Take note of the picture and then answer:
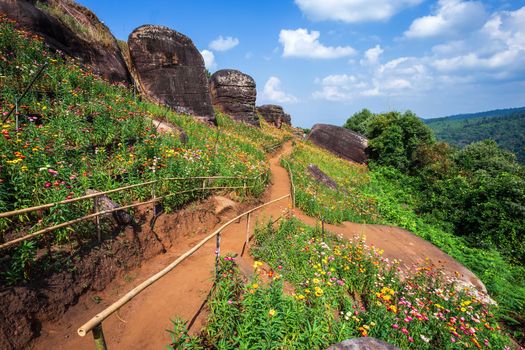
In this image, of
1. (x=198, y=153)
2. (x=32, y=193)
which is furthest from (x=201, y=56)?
(x=32, y=193)

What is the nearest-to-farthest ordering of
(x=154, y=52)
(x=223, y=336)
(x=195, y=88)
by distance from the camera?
1. (x=223, y=336)
2. (x=154, y=52)
3. (x=195, y=88)

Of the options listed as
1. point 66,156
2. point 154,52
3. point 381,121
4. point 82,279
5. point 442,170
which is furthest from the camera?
point 381,121

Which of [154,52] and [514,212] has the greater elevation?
[154,52]

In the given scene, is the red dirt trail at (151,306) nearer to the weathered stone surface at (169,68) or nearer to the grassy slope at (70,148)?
the grassy slope at (70,148)

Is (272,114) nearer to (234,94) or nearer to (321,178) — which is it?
(234,94)

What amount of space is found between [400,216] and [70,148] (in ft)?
56.8

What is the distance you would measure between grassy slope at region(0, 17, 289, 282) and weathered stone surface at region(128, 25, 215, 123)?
216 inches

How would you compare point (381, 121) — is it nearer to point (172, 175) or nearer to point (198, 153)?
point (198, 153)

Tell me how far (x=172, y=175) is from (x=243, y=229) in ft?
9.31

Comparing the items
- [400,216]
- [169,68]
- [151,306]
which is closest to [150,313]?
[151,306]

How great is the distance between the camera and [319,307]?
426cm

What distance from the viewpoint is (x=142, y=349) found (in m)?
3.73

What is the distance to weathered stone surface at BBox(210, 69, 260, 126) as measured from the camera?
28.1 metres

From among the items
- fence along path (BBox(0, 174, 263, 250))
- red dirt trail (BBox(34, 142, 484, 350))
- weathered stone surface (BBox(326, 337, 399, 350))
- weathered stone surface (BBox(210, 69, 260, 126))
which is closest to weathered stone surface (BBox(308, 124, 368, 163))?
weathered stone surface (BBox(210, 69, 260, 126))
